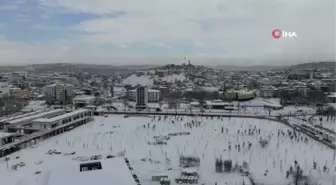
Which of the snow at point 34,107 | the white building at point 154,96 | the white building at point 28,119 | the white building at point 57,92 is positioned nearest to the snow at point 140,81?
the white building at point 154,96

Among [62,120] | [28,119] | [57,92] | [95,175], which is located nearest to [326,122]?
[62,120]

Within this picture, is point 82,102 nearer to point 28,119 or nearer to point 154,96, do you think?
point 154,96

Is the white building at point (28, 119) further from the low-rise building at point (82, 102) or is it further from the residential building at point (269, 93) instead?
the residential building at point (269, 93)

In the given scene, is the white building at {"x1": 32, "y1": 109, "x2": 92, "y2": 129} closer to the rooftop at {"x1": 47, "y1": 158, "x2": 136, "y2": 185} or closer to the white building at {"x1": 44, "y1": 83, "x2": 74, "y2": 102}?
the rooftop at {"x1": 47, "y1": 158, "x2": 136, "y2": 185}

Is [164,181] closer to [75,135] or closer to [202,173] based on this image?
[202,173]

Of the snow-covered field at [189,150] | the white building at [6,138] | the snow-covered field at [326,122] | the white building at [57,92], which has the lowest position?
the snow-covered field at [189,150]
